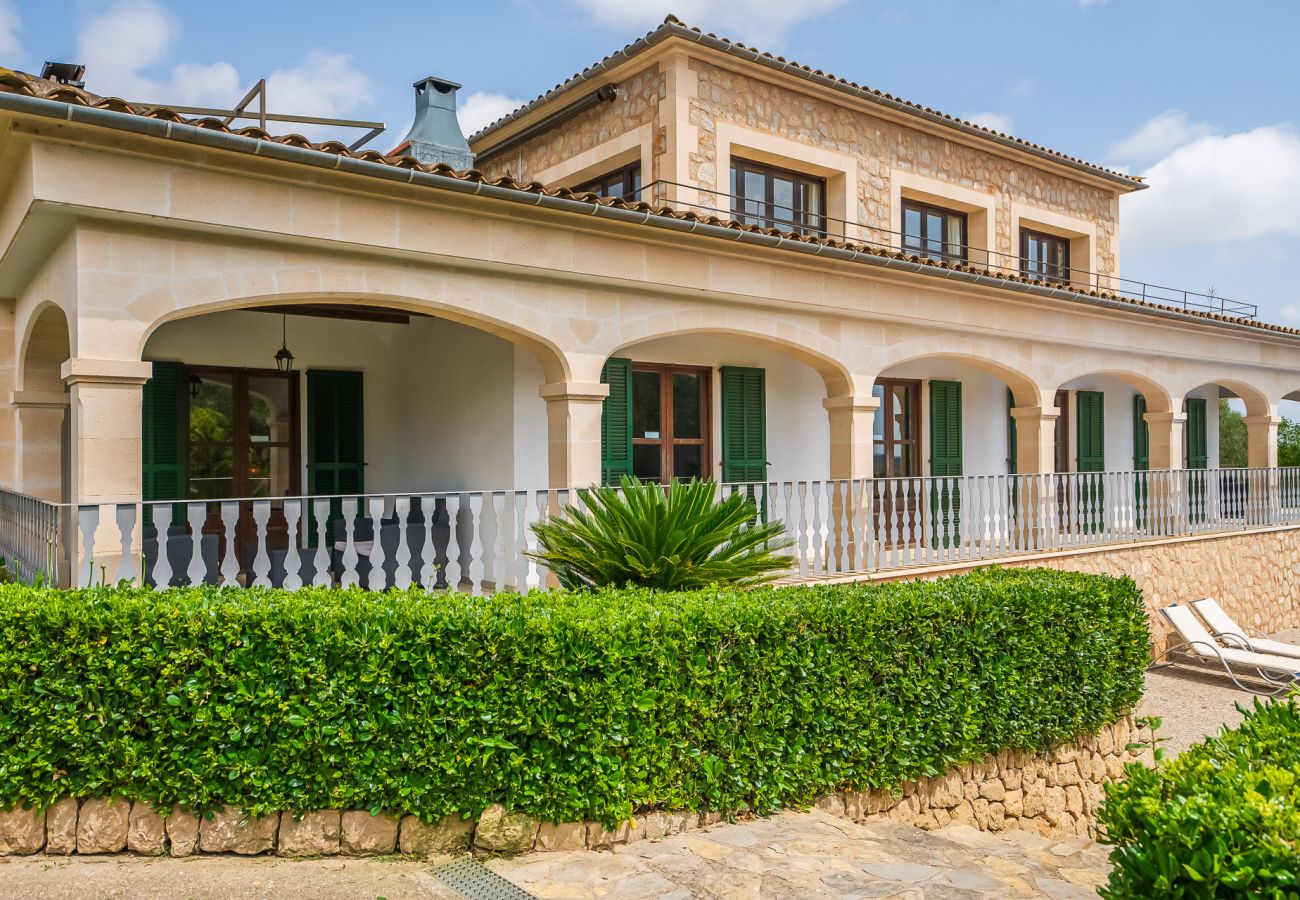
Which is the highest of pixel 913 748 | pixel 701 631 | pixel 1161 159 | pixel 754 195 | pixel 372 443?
pixel 1161 159

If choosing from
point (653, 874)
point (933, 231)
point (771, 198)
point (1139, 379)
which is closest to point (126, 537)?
point (653, 874)

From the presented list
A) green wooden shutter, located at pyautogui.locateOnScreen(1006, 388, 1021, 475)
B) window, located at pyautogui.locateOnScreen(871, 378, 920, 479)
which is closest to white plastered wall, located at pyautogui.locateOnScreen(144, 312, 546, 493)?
window, located at pyautogui.locateOnScreen(871, 378, 920, 479)

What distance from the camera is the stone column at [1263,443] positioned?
15.6 m

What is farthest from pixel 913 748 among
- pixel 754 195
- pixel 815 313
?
pixel 754 195

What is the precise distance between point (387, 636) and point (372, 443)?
704 centimetres

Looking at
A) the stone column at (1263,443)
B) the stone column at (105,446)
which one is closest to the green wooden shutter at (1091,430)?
the stone column at (1263,443)

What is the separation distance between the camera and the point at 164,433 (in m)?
9.27

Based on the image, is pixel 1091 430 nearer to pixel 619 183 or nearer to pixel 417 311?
pixel 619 183

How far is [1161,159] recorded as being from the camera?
113m

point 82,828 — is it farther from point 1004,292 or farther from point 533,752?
point 1004,292

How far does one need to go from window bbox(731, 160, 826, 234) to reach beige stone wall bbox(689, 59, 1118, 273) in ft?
1.44

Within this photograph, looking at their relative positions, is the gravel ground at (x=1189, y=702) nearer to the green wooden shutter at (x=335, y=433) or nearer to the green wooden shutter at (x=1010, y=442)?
the green wooden shutter at (x=1010, y=442)

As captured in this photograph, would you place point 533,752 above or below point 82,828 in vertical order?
above

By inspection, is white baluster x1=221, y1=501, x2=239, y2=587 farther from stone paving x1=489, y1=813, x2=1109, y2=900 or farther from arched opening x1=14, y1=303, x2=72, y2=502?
arched opening x1=14, y1=303, x2=72, y2=502
